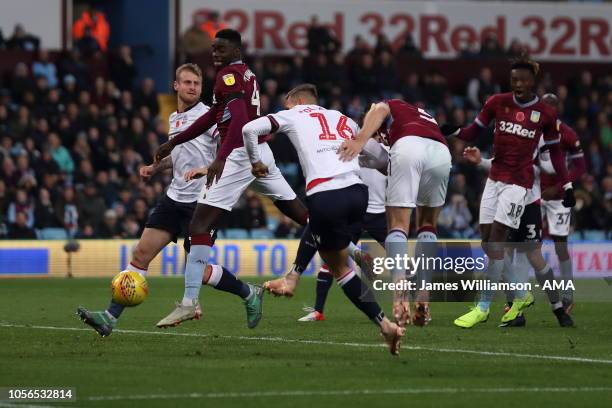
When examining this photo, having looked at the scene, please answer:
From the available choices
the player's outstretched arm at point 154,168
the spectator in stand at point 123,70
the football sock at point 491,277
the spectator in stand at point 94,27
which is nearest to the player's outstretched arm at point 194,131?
the player's outstretched arm at point 154,168

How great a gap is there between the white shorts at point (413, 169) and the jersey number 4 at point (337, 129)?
1.51 metres

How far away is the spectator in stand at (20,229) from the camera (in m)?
25.2

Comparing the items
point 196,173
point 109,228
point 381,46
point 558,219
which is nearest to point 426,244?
point 196,173

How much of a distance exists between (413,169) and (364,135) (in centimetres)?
168

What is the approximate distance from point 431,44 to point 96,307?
21.0 meters

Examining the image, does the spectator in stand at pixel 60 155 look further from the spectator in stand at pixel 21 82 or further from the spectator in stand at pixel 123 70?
the spectator in stand at pixel 123 70

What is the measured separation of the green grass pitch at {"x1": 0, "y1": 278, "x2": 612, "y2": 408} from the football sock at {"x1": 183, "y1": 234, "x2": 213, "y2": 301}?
45 centimetres

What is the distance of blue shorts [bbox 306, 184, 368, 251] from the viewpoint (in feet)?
35.5

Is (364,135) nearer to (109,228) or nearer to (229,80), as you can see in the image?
(229,80)

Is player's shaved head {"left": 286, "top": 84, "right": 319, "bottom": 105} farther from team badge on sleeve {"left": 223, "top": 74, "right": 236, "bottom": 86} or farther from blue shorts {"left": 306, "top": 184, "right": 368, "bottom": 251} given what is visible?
blue shorts {"left": 306, "top": 184, "right": 368, "bottom": 251}

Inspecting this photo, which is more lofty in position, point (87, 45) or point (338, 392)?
point (87, 45)

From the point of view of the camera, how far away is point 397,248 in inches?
488

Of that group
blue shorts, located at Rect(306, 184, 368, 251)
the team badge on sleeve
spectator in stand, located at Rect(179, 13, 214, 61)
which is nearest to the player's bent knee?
the team badge on sleeve

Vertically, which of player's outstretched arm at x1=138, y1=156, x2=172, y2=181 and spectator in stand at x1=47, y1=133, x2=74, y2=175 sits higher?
player's outstretched arm at x1=138, y1=156, x2=172, y2=181
